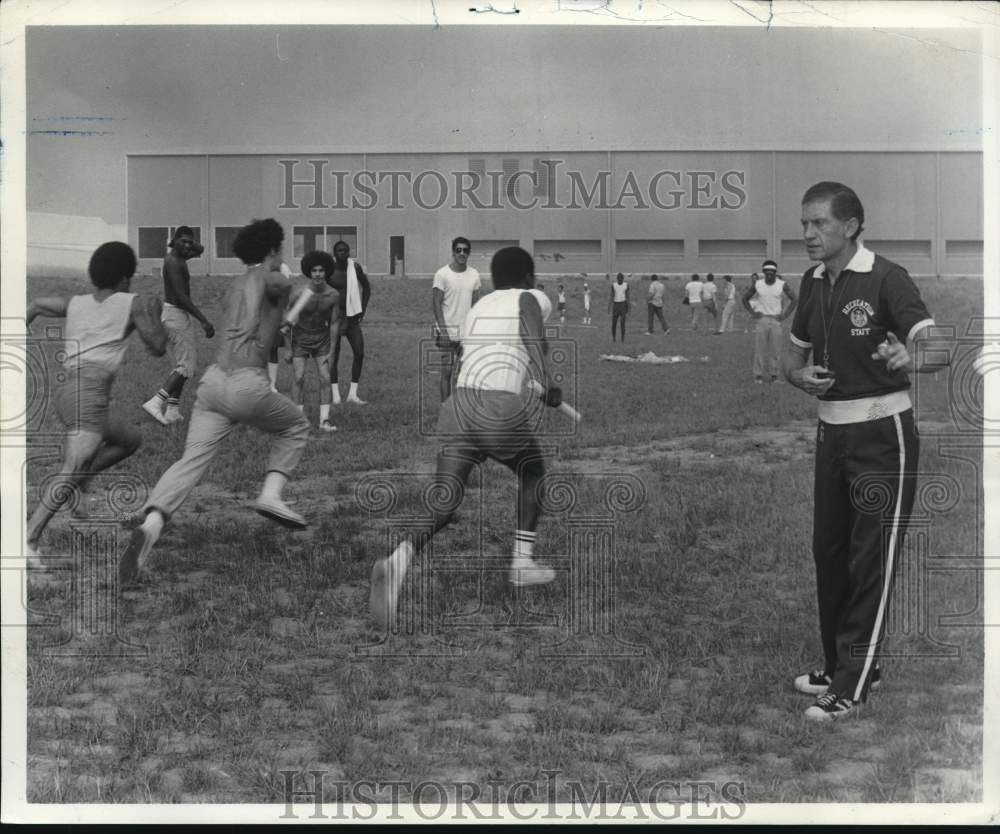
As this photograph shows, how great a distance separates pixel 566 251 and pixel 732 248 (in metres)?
0.95

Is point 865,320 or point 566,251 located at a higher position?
point 566,251

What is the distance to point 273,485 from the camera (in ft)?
17.4

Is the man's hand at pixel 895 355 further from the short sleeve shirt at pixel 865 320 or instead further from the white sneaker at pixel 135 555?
the white sneaker at pixel 135 555

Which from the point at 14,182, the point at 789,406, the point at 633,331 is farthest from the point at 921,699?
the point at 633,331

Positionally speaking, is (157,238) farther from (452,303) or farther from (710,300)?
(710,300)

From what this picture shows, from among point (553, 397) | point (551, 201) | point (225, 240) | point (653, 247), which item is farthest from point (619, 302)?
point (553, 397)

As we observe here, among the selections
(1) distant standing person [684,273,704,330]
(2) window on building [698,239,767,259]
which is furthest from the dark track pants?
(1) distant standing person [684,273,704,330]

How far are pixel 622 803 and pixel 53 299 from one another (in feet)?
9.73

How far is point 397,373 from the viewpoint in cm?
1037

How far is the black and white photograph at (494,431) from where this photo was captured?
400 cm

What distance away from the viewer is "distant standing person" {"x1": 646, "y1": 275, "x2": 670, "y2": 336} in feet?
26.8

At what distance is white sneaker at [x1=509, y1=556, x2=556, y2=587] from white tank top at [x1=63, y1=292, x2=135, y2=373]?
196 centimetres

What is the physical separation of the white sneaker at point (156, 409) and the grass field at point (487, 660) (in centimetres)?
70

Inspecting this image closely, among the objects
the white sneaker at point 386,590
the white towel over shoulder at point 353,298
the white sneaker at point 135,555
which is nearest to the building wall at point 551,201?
the white towel over shoulder at point 353,298
